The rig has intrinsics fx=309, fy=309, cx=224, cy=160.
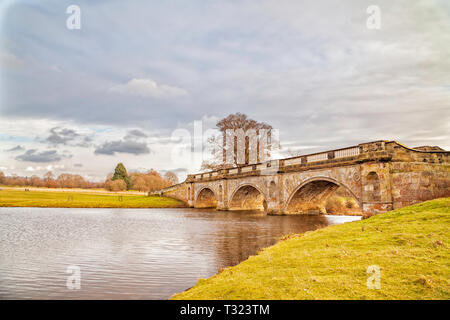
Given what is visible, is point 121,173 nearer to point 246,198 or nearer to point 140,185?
point 140,185

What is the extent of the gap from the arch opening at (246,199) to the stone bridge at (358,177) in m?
0.52

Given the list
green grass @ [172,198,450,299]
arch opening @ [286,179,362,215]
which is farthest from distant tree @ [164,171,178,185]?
green grass @ [172,198,450,299]

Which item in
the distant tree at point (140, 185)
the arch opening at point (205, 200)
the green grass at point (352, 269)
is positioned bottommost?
the arch opening at point (205, 200)

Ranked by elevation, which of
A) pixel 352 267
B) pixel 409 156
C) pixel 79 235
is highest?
pixel 409 156

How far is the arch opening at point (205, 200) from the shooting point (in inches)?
1896

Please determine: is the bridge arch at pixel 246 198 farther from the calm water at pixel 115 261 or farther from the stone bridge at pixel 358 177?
the calm water at pixel 115 261

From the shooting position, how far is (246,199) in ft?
127

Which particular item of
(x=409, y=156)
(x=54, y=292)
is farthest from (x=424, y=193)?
(x=54, y=292)

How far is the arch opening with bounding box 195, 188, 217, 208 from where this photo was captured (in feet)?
158

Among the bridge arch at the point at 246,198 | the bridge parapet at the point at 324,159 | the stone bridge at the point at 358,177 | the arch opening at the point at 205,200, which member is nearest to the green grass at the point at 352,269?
the stone bridge at the point at 358,177

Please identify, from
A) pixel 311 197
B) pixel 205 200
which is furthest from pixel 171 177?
pixel 311 197
